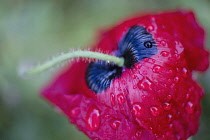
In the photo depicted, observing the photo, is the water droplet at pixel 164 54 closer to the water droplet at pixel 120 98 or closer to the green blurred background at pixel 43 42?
the water droplet at pixel 120 98

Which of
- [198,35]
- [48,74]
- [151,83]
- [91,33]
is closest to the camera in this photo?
[151,83]

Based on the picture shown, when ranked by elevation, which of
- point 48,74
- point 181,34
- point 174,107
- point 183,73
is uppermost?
point 181,34

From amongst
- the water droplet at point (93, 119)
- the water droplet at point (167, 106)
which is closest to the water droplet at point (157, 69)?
the water droplet at point (167, 106)

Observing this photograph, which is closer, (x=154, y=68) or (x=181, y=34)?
(x=154, y=68)

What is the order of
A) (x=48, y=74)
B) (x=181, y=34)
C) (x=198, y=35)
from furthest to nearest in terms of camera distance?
(x=48, y=74) → (x=198, y=35) → (x=181, y=34)

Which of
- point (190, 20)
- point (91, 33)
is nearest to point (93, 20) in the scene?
point (91, 33)

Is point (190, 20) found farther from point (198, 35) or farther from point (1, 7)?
point (1, 7)

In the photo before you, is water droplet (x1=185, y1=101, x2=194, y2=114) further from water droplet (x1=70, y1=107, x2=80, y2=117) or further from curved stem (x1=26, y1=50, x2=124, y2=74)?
water droplet (x1=70, y1=107, x2=80, y2=117)
